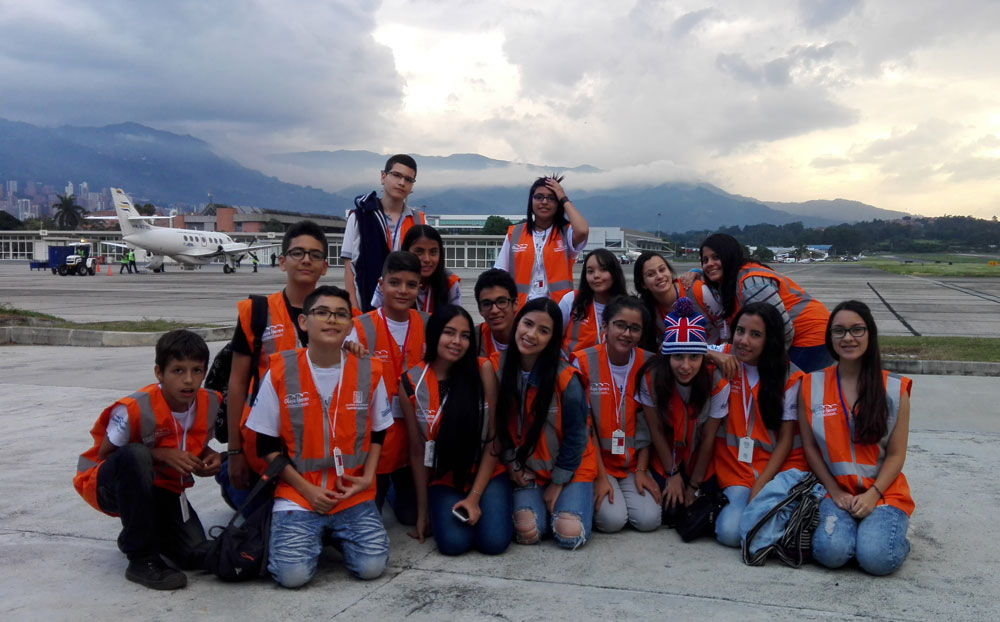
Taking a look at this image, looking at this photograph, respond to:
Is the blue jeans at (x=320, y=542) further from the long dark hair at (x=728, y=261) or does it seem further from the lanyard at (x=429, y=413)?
the long dark hair at (x=728, y=261)

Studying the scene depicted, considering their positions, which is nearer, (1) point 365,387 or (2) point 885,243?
(1) point 365,387

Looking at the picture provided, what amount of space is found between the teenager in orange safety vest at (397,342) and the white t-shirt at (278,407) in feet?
1.06

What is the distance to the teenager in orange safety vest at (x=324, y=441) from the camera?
354cm

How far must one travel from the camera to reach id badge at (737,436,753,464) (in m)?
4.13

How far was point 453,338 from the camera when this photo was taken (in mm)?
4000

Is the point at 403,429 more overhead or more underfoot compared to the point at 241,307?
more underfoot

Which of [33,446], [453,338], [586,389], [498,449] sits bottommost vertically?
[33,446]

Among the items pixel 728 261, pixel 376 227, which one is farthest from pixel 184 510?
pixel 728 261

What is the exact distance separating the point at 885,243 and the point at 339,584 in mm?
176410

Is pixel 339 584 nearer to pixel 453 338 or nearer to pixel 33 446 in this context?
pixel 453 338

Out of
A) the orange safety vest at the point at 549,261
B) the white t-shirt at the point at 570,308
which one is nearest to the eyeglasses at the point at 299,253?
the orange safety vest at the point at 549,261

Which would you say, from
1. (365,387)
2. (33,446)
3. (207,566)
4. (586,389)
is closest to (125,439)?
(207,566)

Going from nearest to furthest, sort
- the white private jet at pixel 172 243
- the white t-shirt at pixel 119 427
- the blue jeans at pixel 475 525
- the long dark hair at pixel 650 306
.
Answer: the white t-shirt at pixel 119 427 → the blue jeans at pixel 475 525 → the long dark hair at pixel 650 306 → the white private jet at pixel 172 243

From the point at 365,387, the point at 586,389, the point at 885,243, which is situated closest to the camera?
the point at 365,387
